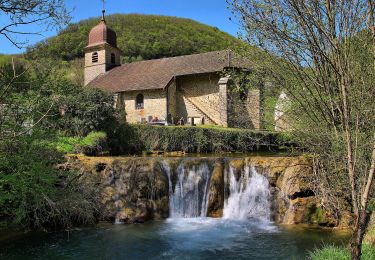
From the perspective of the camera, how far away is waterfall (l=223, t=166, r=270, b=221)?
11.5 metres

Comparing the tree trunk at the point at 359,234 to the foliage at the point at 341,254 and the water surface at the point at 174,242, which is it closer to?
the foliage at the point at 341,254

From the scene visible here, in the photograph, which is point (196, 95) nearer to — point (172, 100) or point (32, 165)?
point (172, 100)

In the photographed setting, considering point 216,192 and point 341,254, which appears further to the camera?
point 216,192

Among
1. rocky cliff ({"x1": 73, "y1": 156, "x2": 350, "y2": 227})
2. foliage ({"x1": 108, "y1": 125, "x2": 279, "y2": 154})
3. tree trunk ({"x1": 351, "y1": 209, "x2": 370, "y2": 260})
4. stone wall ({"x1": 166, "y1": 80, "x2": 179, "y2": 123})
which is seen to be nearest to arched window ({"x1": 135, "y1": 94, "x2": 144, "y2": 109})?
stone wall ({"x1": 166, "y1": 80, "x2": 179, "y2": 123})

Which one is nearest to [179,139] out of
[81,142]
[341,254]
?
[81,142]

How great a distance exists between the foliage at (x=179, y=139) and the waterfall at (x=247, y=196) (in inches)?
246

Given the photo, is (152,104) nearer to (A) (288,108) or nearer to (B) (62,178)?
(B) (62,178)

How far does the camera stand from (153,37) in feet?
230

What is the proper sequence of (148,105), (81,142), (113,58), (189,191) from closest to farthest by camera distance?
1. (189,191)
2. (81,142)
3. (148,105)
4. (113,58)

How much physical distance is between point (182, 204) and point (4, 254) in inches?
216

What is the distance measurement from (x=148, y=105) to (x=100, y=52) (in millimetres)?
10491

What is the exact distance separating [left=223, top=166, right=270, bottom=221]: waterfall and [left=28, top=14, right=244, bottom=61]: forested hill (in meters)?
45.7

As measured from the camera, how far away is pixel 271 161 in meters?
11.9

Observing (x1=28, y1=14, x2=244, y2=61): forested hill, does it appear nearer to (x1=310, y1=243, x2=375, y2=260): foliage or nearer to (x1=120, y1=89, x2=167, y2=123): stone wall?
(x1=120, y1=89, x2=167, y2=123): stone wall
